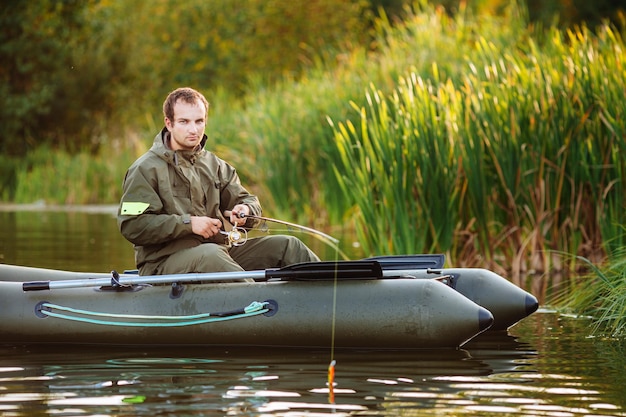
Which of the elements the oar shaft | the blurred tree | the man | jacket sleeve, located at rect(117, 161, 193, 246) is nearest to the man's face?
the man

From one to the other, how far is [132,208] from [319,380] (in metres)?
1.76

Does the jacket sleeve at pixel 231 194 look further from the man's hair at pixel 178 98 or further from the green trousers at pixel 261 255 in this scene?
the man's hair at pixel 178 98

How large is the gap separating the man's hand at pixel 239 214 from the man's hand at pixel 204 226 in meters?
0.20

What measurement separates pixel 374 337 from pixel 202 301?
97 centimetres

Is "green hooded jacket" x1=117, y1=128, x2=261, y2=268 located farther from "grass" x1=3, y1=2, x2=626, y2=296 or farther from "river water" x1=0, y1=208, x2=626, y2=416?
"grass" x1=3, y1=2, x2=626, y2=296

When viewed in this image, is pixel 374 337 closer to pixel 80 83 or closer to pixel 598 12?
pixel 598 12

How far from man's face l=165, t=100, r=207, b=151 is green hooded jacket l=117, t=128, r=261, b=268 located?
73mm

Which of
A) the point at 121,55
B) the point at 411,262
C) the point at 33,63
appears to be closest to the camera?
the point at 411,262

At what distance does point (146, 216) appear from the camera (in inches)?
285

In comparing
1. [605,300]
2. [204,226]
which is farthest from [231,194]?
[605,300]

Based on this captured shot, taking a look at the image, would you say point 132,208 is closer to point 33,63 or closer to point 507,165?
point 507,165

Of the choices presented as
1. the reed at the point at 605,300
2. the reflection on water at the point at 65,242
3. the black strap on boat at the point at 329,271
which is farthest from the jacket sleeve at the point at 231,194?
the reflection on water at the point at 65,242

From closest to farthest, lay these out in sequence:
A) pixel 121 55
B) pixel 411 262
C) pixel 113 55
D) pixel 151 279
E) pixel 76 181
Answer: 1. pixel 151 279
2. pixel 411 262
3. pixel 76 181
4. pixel 113 55
5. pixel 121 55

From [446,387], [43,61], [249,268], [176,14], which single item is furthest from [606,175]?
[176,14]
